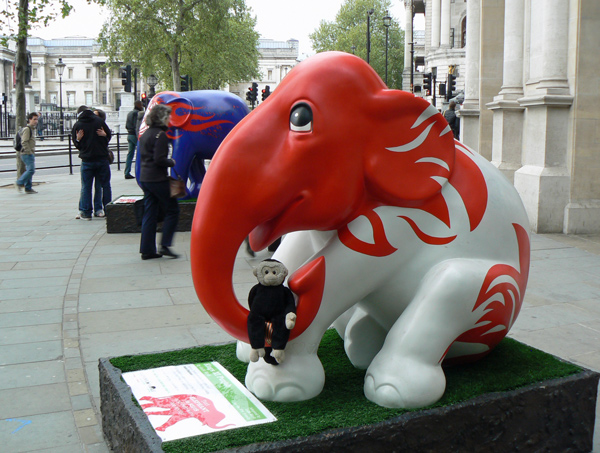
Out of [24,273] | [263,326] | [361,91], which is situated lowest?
[24,273]

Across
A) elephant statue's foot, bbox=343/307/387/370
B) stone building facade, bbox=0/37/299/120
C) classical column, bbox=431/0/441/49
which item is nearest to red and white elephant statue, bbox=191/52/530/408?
elephant statue's foot, bbox=343/307/387/370

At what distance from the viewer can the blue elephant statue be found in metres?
9.18

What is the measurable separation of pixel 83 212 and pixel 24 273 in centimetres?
411

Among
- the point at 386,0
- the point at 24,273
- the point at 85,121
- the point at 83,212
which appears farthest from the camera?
the point at 386,0

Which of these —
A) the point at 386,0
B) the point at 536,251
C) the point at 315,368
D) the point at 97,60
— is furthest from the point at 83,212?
the point at 97,60

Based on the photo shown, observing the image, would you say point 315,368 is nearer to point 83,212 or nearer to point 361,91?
point 361,91

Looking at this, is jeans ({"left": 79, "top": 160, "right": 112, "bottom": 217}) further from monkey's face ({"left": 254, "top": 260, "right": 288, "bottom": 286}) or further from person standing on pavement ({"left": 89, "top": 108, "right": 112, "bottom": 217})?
monkey's face ({"left": 254, "top": 260, "right": 288, "bottom": 286})

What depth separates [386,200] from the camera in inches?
107

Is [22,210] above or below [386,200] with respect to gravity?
below

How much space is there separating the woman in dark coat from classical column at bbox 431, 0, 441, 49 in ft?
174

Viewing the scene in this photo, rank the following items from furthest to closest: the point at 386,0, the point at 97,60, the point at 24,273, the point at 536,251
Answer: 1. the point at 97,60
2. the point at 386,0
3. the point at 536,251
4. the point at 24,273

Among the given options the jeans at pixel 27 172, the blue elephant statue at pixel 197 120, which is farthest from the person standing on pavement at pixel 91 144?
the jeans at pixel 27 172

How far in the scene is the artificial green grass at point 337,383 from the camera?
2514mm

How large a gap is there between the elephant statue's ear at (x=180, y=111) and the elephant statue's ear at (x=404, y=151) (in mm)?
6805
